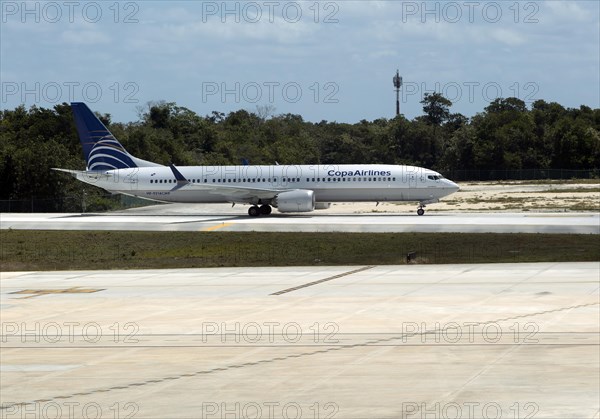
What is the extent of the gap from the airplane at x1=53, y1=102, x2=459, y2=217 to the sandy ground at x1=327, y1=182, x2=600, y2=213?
411 inches

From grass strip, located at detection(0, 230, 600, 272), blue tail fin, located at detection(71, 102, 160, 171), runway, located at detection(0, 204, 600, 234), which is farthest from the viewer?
blue tail fin, located at detection(71, 102, 160, 171)

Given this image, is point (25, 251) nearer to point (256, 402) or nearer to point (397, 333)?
point (397, 333)

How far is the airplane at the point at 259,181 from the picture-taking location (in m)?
66.6

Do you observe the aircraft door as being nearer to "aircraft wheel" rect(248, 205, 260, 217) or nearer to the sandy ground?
"aircraft wheel" rect(248, 205, 260, 217)

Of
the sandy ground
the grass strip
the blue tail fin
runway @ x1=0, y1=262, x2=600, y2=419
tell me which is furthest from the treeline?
runway @ x1=0, y1=262, x2=600, y2=419

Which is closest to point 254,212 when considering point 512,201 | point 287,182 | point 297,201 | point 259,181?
point 259,181

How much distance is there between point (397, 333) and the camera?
2642 centimetres

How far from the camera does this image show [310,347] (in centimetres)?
2480

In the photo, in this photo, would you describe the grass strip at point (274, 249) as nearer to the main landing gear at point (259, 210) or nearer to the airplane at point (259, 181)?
the airplane at point (259, 181)

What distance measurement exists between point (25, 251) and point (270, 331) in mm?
28720

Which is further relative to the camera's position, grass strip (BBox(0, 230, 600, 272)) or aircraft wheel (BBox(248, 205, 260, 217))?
aircraft wheel (BBox(248, 205, 260, 217))

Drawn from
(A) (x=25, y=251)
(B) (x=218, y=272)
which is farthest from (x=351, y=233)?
(A) (x=25, y=251)

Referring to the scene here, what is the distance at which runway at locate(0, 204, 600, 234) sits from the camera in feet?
176

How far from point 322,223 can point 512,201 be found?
35.3 m
